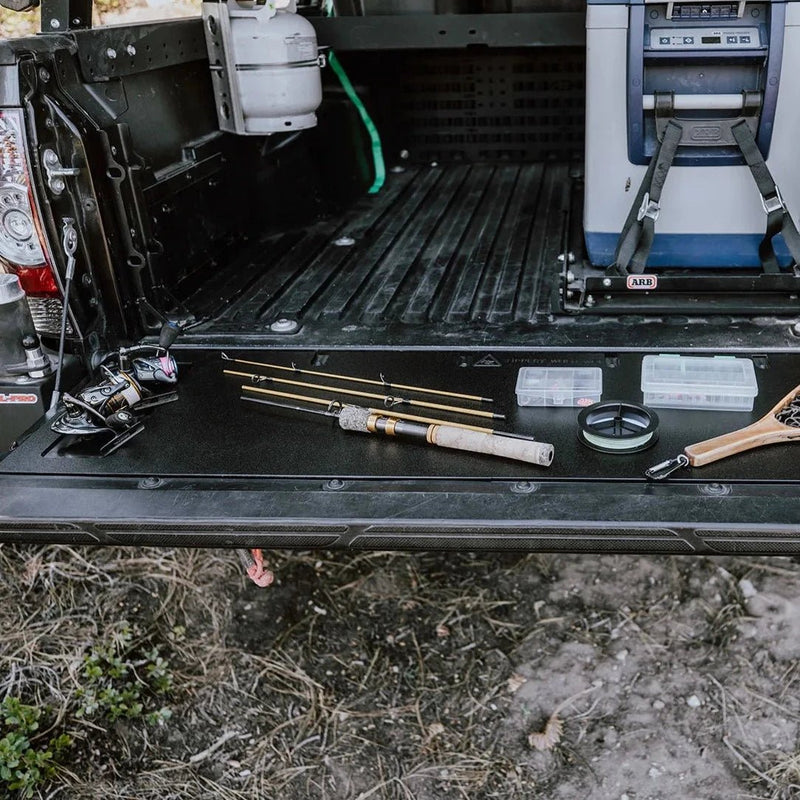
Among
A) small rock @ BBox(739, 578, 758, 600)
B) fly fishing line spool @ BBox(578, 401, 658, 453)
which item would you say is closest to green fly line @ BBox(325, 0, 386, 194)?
small rock @ BBox(739, 578, 758, 600)

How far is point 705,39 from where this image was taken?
214 cm

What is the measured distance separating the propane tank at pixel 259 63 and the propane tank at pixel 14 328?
42.0 inches

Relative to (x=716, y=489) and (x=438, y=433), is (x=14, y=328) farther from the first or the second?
(x=716, y=489)

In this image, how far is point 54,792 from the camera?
2.06m

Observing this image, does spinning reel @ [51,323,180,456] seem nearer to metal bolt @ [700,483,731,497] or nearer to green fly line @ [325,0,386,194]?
metal bolt @ [700,483,731,497]

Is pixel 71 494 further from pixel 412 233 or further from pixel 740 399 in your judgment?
pixel 412 233

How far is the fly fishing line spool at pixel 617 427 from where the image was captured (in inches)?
65.8

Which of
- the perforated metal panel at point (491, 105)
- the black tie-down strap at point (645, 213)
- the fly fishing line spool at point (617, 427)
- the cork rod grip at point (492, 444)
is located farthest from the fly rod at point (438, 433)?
the perforated metal panel at point (491, 105)

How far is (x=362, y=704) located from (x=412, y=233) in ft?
5.19

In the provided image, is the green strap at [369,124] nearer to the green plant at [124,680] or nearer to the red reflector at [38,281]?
the red reflector at [38,281]

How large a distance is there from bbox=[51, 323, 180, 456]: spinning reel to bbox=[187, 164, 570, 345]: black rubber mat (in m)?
0.31

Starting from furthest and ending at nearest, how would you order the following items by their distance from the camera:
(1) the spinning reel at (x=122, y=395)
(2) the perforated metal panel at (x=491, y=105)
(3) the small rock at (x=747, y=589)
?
(2) the perforated metal panel at (x=491, y=105), (3) the small rock at (x=747, y=589), (1) the spinning reel at (x=122, y=395)

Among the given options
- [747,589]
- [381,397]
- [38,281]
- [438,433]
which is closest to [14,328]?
[38,281]

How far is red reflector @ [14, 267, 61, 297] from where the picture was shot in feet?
6.50
